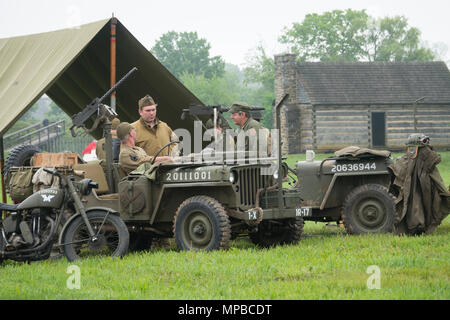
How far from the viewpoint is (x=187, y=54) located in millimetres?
75625

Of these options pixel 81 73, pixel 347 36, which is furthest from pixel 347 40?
pixel 81 73

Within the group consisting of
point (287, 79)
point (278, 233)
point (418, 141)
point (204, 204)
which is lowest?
point (278, 233)

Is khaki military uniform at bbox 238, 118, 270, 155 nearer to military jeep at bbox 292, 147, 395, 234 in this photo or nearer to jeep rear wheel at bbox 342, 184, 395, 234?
military jeep at bbox 292, 147, 395, 234

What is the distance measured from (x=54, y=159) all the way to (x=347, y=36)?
52.3 meters

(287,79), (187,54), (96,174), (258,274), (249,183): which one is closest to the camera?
(258,274)

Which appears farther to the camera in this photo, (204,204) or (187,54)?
(187,54)

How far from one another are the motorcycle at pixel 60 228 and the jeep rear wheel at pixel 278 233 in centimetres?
193

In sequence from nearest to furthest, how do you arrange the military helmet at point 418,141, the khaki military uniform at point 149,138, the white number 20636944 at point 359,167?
the military helmet at point 418,141, the khaki military uniform at point 149,138, the white number 20636944 at point 359,167

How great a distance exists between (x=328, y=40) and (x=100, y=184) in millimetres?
52857

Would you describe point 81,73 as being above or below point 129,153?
above

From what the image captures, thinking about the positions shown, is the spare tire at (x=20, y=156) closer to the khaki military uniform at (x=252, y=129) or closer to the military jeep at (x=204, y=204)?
the military jeep at (x=204, y=204)

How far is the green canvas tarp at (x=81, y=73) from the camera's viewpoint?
10.9m

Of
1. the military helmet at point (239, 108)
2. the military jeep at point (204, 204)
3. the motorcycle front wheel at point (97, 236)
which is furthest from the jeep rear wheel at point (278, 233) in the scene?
the motorcycle front wheel at point (97, 236)

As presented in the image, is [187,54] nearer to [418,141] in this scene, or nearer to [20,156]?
[20,156]
